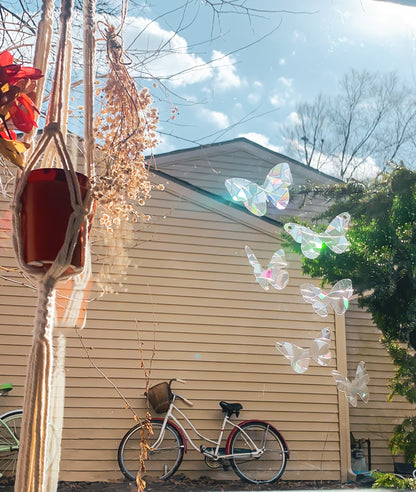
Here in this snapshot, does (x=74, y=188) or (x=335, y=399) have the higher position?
(x=74, y=188)

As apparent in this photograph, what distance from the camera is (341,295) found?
1756mm

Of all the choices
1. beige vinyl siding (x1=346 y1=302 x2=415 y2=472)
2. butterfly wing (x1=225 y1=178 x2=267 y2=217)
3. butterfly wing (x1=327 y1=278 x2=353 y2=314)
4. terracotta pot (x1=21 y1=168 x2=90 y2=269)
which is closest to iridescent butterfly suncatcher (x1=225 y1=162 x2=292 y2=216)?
butterfly wing (x1=225 y1=178 x2=267 y2=217)

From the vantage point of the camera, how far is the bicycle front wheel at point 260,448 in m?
2.13

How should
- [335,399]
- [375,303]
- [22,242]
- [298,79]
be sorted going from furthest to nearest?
[335,399], [375,303], [298,79], [22,242]

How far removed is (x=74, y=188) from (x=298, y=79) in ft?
3.33

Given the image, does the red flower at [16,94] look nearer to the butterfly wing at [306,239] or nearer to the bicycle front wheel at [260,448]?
the butterfly wing at [306,239]

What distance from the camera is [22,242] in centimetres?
51

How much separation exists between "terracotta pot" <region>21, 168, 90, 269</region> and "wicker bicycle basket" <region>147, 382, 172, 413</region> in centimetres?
165

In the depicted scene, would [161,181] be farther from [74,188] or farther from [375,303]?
[74,188]

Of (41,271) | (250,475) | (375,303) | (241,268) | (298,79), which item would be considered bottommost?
(250,475)

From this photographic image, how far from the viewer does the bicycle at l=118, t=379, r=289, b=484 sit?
77.9 inches

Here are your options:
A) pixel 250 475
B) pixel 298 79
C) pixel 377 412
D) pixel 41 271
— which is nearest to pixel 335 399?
pixel 377 412

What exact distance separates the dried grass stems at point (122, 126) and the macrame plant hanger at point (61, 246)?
7 cm

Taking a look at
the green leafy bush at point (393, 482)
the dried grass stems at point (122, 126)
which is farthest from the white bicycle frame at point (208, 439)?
the dried grass stems at point (122, 126)
